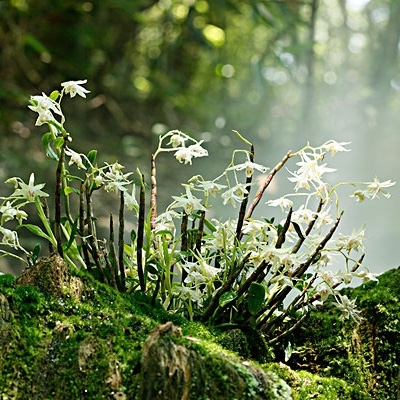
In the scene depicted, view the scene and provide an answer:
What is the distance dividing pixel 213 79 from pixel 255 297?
2133 mm

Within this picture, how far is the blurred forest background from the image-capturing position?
2246 mm

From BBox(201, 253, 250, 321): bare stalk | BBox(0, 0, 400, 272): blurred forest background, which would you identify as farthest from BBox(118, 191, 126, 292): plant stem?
BBox(0, 0, 400, 272): blurred forest background

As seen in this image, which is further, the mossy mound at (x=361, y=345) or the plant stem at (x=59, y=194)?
the mossy mound at (x=361, y=345)

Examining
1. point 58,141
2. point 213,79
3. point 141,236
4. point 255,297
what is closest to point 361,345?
point 255,297

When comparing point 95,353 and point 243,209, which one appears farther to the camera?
point 243,209

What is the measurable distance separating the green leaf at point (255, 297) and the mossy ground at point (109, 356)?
3 centimetres

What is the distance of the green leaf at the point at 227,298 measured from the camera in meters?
0.63

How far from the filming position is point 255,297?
637 mm

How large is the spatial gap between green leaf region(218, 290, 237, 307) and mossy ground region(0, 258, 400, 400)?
34 mm

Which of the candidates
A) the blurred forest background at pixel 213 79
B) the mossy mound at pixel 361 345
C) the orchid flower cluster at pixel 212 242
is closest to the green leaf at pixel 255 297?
the orchid flower cluster at pixel 212 242

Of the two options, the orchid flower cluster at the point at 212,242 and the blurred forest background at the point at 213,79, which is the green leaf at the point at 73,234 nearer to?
the orchid flower cluster at the point at 212,242

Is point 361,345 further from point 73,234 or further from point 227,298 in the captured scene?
point 73,234

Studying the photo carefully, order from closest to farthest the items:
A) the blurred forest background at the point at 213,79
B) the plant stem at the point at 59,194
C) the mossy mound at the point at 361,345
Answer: the plant stem at the point at 59,194 < the mossy mound at the point at 361,345 < the blurred forest background at the point at 213,79

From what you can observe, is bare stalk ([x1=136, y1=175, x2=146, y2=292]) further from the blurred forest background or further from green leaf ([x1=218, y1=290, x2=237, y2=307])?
the blurred forest background
